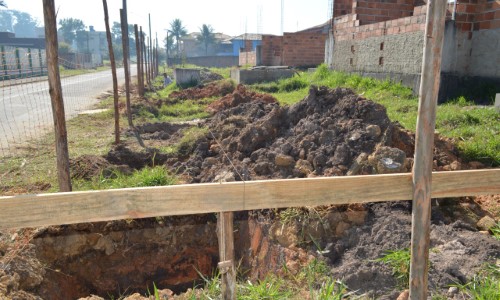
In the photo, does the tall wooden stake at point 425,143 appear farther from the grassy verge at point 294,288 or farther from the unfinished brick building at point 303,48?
the unfinished brick building at point 303,48

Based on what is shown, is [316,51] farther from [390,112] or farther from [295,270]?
[295,270]

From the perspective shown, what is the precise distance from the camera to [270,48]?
74.6 feet

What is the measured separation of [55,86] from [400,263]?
3.63 m

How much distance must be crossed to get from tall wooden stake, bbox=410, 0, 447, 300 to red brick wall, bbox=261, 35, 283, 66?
20520 millimetres

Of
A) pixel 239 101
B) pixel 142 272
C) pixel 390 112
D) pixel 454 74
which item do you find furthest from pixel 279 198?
pixel 239 101

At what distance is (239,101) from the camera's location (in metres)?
12.0

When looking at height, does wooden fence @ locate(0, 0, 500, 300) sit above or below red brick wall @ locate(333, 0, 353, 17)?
below

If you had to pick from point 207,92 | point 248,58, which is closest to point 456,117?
point 207,92

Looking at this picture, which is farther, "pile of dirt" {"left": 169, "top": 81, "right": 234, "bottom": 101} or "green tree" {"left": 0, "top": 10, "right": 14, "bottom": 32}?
"green tree" {"left": 0, "top": 10, "right": 14, "bottom": 32}

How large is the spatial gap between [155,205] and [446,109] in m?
6.29

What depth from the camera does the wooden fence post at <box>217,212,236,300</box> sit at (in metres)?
2.48

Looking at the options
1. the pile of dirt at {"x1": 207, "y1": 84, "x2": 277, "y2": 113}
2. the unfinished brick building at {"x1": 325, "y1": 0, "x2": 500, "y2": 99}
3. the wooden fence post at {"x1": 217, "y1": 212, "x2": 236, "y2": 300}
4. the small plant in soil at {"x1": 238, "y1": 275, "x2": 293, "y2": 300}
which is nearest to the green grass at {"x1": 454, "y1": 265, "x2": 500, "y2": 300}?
the small plant in soil at {"x1": 238, "y1": 275, "x2": 293, "y2": 300}

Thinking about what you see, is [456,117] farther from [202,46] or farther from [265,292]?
[202,46]

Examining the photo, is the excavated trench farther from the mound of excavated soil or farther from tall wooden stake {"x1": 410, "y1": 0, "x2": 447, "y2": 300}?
tall wooden stake {"x1": 410, "y1": 0, "x2": 447, "y2": 300}
